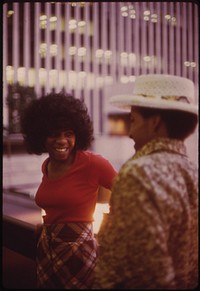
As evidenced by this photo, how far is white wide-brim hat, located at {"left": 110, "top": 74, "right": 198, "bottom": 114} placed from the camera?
5.15 ft

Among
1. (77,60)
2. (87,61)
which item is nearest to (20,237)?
(87,61)

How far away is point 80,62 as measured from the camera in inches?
2328

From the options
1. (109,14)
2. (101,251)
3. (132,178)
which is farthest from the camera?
(109,14)

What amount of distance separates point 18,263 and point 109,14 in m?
57.0

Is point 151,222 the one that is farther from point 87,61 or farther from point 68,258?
point 87,61

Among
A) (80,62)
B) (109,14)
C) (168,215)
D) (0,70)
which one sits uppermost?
(109,14)

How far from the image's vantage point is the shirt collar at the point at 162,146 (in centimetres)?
156

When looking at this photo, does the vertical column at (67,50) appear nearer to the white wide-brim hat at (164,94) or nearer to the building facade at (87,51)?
the building facade at (87,51)

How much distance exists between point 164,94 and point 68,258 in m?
0.98

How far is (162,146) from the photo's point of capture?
1555mm

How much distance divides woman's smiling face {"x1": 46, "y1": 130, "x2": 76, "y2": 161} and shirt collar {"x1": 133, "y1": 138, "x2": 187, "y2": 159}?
0.74 metres

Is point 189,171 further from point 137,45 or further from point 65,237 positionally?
point 137,45

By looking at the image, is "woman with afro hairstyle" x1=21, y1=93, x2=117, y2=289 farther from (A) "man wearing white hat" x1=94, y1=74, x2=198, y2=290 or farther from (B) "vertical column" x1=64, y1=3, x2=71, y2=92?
(B) "vertical column" x1=64, y1=3, x2=71, y2=92

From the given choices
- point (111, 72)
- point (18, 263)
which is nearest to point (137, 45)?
point (111, 72)
